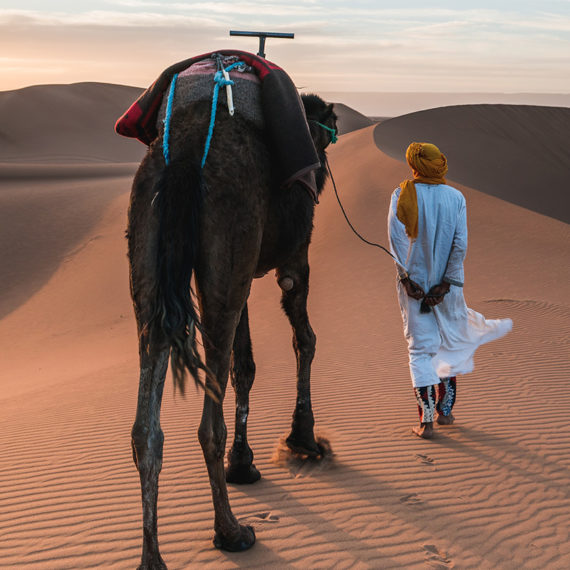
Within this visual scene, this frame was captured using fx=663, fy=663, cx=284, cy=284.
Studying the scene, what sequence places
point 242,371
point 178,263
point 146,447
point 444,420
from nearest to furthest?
1. point 146,447
2. point 178,263
3. point 242,371
4. point 444,420

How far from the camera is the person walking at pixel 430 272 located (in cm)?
572

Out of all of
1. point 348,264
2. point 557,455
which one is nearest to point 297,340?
point 557,455

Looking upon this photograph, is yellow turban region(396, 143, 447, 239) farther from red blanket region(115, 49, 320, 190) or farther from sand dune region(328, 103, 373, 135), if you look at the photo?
sand dune region(328, 103, 373, 135)

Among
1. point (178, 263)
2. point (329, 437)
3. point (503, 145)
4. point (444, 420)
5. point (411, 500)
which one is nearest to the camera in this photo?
point (178, 263)

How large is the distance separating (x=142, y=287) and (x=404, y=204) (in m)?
2.81

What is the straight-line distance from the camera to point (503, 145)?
27109mm

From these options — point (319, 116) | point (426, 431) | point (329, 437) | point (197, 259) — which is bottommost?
point (329, 437)

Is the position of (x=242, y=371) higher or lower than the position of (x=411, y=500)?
higher

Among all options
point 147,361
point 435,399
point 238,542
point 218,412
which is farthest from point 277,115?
point 435,399

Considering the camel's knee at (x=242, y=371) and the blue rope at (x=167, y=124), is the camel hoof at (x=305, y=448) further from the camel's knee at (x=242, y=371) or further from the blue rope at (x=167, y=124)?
the blue rope at (x=167, y=124)

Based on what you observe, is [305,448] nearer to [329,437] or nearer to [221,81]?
[329,437]

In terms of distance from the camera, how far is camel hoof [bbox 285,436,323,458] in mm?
5480

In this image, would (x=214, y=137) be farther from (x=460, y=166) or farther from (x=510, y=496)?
(x=460, y=166)

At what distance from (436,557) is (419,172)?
3.19 meters
